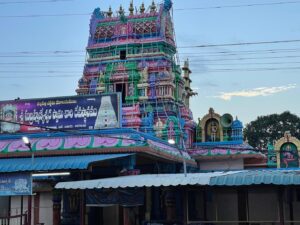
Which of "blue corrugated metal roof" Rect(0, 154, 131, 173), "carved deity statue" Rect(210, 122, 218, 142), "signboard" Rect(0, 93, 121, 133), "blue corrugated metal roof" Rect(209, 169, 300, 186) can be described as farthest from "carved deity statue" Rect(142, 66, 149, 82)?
"blue corrugated metal roof" Rect(209, 169, 300, 186)

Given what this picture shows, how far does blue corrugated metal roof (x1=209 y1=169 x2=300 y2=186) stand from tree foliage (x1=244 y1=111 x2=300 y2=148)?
196 feet

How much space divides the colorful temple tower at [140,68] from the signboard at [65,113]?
8341 mm

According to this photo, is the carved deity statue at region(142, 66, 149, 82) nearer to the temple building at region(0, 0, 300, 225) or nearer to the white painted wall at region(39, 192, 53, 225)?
the temple building at region(0, 0, 300, 225)

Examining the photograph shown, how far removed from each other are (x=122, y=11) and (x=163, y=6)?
3.12 metres

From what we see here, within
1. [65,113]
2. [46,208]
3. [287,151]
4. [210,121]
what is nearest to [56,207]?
[65,113]

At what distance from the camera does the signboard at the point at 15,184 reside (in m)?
22.4

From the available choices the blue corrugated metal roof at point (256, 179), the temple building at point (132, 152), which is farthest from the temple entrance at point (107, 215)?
the blue corrugated metal roof at point (256, 179)

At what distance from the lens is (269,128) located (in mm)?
77500

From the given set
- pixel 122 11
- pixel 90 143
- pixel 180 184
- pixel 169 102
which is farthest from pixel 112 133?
pixel 122 11

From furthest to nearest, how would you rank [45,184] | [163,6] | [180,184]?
[163,6] < [45,184] < [180,184]

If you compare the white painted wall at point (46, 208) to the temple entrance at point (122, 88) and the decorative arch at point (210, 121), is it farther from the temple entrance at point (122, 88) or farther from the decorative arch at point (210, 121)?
the decorative arch at point (210, 121)

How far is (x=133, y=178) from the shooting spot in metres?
19.3

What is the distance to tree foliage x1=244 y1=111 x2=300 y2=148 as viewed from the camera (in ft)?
249

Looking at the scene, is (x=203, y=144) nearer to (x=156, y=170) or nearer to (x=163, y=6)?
(x=156, y=170)
